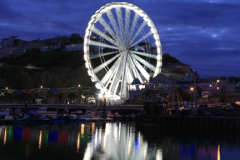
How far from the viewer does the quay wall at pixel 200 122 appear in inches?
2224

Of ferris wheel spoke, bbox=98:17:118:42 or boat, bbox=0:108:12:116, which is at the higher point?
ferris wheel spoke, bbox=98:17:118:42

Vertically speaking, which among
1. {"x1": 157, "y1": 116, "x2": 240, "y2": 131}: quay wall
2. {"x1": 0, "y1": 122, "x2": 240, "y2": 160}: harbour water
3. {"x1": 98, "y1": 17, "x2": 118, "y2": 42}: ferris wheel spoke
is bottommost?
{"x1": 0, "y1": 122, "x2": 240, "y2": 160}: harbour water

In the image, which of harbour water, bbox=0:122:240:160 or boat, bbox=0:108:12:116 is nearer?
harbour water, bbox=0:122:240:160

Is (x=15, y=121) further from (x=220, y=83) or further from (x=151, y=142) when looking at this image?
(x=220, y=83)

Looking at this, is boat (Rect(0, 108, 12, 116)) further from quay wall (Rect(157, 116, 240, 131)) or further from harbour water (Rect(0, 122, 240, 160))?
quay wall (Rect(157, 116, 240, 131))

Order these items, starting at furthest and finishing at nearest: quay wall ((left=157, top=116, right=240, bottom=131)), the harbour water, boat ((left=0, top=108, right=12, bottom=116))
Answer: boat ((left=0, top=108, right=12, bottom=116)), quay wall ((left=157, top=116, right=240, bottom=131)), the harbour water

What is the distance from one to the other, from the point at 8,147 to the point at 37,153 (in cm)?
537

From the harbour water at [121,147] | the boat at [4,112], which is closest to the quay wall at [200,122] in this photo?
the harbour water at [121,147]

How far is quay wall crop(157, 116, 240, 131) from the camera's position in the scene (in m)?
56.5

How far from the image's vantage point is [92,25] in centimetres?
8169

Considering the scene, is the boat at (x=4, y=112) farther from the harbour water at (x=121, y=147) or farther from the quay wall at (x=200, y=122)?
the quay wall at (x=200, y=122)

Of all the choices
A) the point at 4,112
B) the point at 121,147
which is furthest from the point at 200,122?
the point at 4,112

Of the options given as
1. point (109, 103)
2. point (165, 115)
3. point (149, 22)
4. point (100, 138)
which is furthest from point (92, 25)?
point (100, 138)

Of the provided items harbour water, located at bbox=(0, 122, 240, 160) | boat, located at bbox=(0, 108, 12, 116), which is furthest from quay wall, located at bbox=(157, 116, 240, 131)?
boat, located at bbox=(0, 108, 12, 116)
